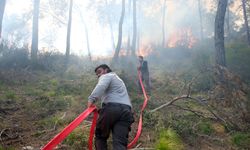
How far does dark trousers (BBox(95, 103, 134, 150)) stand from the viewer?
4.33 m

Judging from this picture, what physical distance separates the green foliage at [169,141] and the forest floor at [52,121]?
19 centimetres

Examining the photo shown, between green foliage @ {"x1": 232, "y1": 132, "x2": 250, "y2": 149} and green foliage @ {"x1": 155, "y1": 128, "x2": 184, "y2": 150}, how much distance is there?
1.29 m

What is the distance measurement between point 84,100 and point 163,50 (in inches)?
776

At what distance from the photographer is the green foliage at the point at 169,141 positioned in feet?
17.0

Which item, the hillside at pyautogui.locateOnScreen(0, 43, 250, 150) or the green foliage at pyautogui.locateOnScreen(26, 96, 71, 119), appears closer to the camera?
the hillside at pyautogui.locateOnScreen(0, 43, 250, 150)

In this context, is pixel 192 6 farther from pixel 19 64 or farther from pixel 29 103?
pixel 29 103

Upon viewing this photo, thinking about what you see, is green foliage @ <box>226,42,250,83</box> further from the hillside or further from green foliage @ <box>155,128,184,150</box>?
green foliage @ <box>155,128,184,150</box>

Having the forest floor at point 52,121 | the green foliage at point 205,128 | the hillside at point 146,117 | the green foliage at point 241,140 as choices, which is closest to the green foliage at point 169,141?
the hillside at point 146,117

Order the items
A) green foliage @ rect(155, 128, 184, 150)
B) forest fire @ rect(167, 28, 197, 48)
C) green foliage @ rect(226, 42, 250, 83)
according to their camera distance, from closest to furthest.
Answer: green foliage @ rect(155, 128, 184, 150), green foliage @ rect(226, 42, 250, 83), forest fire @ rect(167, 28, 197, 48)

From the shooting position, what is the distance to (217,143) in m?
6.30

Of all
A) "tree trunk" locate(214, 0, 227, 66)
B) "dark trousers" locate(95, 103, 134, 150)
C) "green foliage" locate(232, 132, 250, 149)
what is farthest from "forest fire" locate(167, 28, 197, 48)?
"dark trousers" locate(95, 103, 134, 150)

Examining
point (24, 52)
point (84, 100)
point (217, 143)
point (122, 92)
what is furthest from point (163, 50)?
point (122, 92)

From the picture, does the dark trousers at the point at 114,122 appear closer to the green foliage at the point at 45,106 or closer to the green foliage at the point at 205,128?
the green foliage at the point at 205,128

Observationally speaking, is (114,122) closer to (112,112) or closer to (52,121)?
(112,112)
